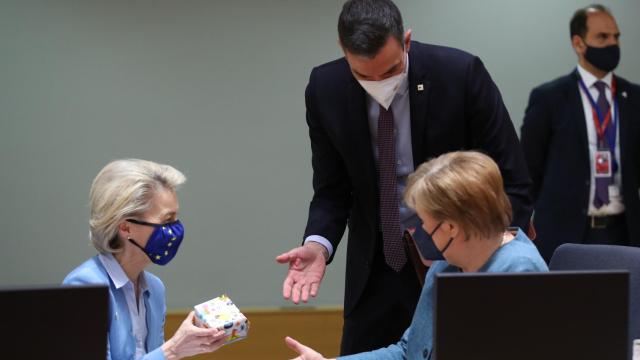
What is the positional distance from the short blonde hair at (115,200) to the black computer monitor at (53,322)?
43.3 inches

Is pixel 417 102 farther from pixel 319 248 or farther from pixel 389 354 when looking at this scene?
pixel 389 354

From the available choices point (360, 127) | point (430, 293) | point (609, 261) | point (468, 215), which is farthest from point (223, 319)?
point (609, 261)

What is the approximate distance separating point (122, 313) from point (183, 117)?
8.81 ft

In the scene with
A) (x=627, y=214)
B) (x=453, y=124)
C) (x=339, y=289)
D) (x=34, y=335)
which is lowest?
(x=339, y=289)

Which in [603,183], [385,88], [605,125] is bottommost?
[603,183]

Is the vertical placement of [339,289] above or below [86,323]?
below

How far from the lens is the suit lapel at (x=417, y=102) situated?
295 cm

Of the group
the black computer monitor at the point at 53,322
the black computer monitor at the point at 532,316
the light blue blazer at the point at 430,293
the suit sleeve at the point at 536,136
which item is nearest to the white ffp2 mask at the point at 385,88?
the light blue blazer at the point at 430,293

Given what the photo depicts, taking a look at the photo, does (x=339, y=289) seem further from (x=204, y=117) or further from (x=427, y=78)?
(x=427, y=78)

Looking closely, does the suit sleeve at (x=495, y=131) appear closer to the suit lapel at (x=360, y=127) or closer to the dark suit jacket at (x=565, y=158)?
the suit lapel at (x=360, y=127)

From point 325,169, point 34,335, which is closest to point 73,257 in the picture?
point 325,169

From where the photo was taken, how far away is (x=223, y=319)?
2494 mm

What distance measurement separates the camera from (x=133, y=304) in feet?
8.88

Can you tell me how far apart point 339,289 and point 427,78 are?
2610 millimetres
